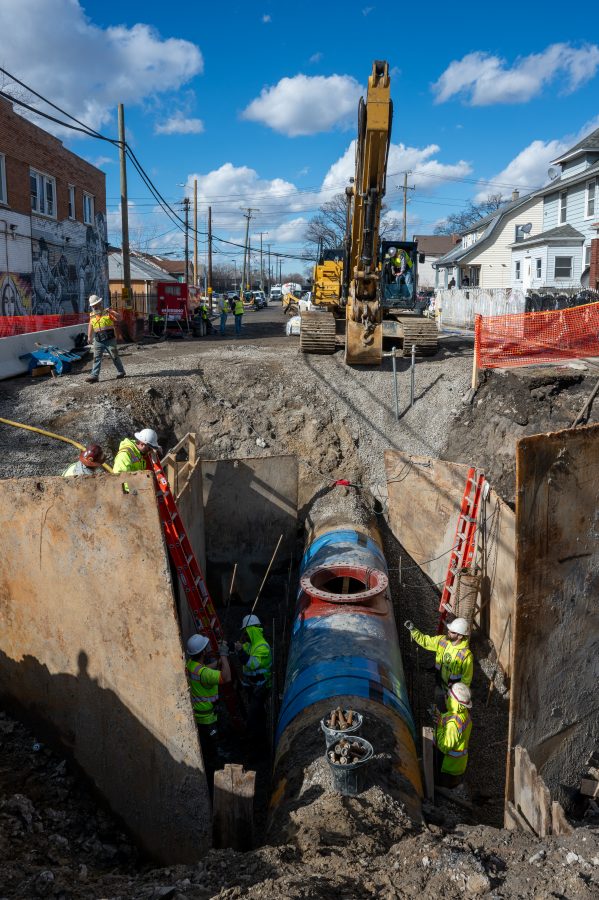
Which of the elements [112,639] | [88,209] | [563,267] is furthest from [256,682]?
[563,267]

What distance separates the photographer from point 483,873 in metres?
3.69

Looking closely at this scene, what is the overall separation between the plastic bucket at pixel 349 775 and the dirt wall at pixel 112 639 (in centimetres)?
119

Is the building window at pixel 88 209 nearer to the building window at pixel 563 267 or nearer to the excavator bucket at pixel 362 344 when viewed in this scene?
the excavator bucket at pixel 362 344

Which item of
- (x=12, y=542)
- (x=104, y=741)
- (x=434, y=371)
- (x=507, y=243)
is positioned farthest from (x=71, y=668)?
(x=507, y=243)

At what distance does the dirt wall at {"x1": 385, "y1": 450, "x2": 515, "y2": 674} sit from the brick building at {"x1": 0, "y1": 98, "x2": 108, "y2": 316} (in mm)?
14663

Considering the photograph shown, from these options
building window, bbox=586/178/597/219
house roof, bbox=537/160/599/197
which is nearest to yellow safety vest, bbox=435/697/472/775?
house roof, bbox=537/160/599/197

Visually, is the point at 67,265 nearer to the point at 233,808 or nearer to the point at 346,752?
the point at 233,808

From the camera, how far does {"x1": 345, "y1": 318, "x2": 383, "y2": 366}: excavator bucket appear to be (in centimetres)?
1459

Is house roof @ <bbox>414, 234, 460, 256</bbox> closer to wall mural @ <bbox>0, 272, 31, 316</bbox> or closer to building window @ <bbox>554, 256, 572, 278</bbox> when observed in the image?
building window @ <bbox>554, 256, 572, 278</bbox>

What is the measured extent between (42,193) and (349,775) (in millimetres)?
23288

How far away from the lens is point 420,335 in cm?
1527

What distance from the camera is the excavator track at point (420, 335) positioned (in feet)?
50.0

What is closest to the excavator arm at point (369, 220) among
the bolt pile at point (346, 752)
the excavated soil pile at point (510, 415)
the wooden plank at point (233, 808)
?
the excavated soil pile at point (510, 415)

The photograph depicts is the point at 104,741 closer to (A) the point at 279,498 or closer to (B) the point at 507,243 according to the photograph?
(A) the point at 279,498
